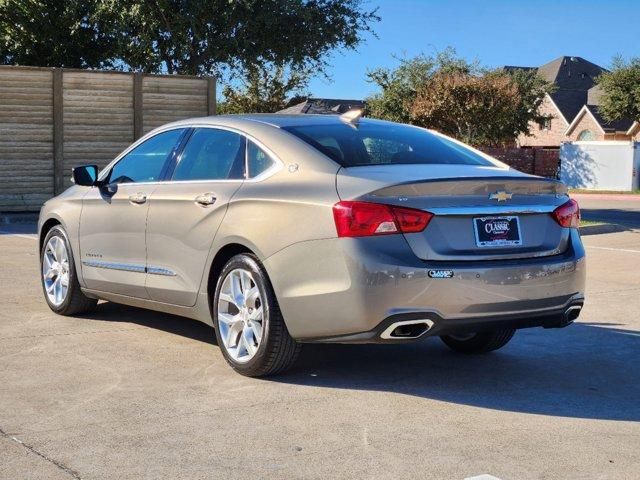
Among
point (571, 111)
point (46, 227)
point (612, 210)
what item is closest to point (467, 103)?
point (612, 210)

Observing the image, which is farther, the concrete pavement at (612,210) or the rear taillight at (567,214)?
the concrete pavement at (612,210)

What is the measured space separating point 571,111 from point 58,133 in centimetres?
5306

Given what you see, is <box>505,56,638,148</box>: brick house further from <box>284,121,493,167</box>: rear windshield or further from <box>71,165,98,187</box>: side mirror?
<box>284,121,493,167</box>: rear windshield

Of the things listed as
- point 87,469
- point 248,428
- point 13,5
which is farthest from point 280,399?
point 13,5

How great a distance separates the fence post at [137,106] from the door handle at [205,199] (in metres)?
15.1

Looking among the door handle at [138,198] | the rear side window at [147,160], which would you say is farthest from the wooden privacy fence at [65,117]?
the door handle at [138,198]

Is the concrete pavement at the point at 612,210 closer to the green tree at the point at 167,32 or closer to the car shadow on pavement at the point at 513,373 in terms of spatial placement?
the green tree at the point at 167,32

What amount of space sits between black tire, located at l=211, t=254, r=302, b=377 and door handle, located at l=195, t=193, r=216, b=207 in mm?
503

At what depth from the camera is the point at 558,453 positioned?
4695 mm

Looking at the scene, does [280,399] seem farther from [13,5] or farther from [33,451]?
[13,5]

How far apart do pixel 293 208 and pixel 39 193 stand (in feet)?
50.8

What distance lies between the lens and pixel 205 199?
6.56 metres

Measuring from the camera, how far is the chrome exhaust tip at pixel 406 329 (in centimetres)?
554

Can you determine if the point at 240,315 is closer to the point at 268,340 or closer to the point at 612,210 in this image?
the point at 268,340
